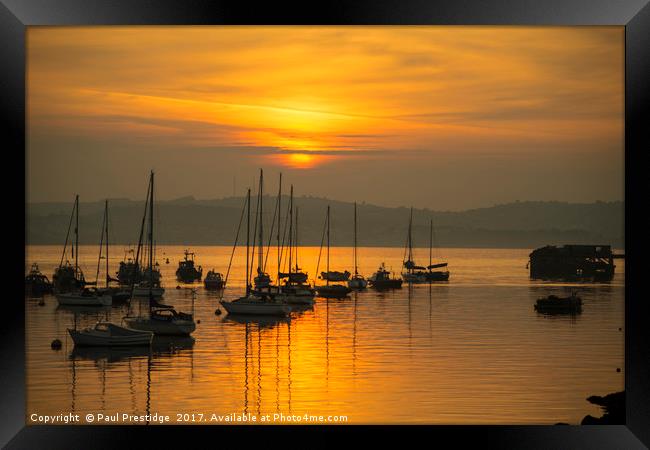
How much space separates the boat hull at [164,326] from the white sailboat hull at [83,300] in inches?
505

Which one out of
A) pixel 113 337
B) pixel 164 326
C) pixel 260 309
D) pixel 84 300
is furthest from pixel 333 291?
pixel 113 337

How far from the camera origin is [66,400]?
16938mm

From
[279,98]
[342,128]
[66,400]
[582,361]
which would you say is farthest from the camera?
[342,128]

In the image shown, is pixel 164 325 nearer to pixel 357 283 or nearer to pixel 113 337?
pixel 113 337

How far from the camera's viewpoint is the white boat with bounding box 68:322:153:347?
24.2m

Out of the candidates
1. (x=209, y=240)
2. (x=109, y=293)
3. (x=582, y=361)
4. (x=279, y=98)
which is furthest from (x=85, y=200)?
(x=209, y=240)

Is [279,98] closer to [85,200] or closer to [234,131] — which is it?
[234,131]

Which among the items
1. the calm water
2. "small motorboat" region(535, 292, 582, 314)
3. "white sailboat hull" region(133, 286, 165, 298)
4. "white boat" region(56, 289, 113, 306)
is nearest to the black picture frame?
the calm water

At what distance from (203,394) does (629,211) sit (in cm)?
1135

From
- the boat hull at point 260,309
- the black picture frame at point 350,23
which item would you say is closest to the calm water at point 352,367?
the boat hull at point 260,309

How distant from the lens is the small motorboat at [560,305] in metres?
43.0

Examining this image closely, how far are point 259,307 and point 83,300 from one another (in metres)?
8.62

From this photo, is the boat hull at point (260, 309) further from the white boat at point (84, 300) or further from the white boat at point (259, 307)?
the white boat at point (84, 300)

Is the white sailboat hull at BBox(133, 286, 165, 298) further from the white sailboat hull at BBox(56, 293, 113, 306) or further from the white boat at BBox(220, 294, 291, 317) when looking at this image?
the white boat at BBox(220, 294, 291, 317)
